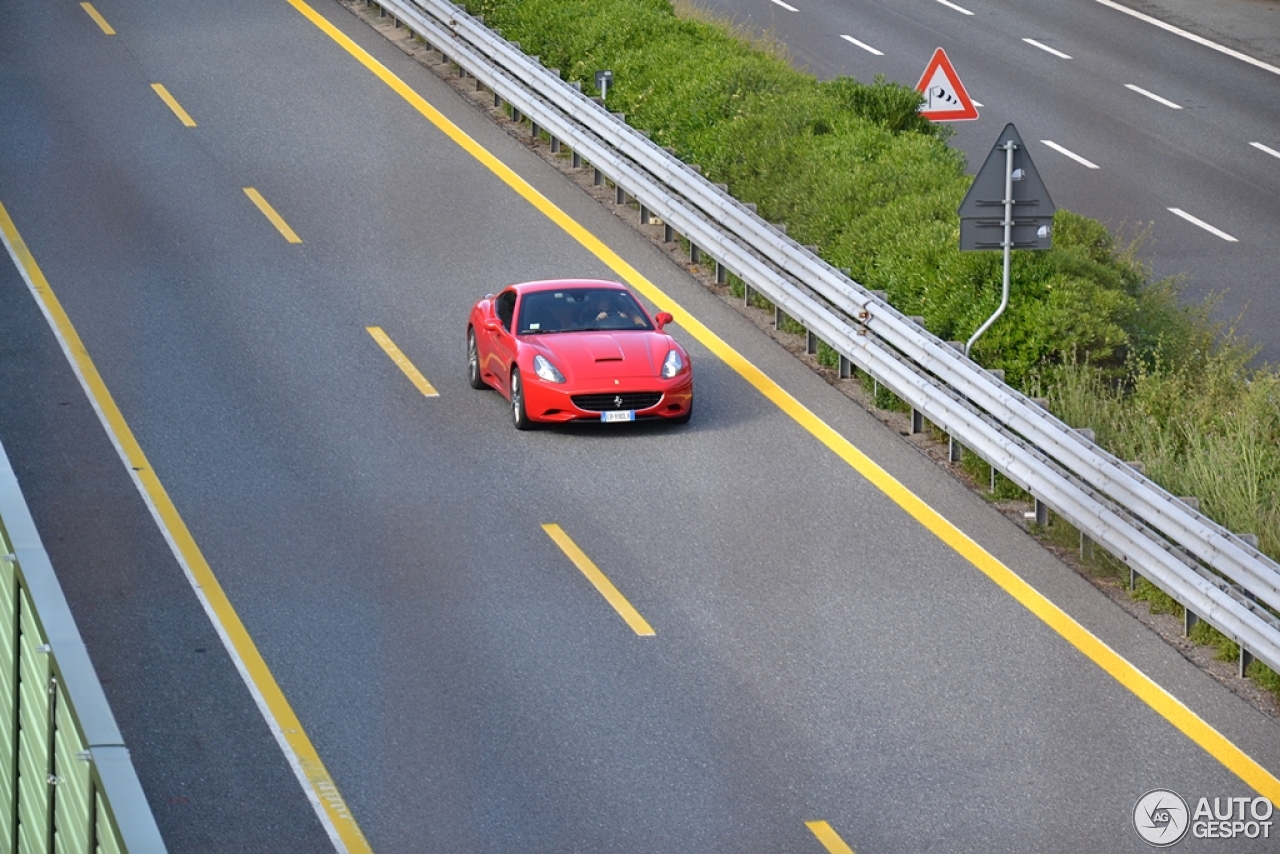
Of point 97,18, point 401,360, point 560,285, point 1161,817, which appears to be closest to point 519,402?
point 560,285

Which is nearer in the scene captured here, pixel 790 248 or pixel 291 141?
pixel 790 248

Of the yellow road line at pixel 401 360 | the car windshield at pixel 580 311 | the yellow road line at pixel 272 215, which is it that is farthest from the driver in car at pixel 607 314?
the yellow road line at pixel 272 215

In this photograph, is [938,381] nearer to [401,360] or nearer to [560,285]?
[560,285]

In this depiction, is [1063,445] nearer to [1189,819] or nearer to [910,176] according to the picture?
[1189,819]

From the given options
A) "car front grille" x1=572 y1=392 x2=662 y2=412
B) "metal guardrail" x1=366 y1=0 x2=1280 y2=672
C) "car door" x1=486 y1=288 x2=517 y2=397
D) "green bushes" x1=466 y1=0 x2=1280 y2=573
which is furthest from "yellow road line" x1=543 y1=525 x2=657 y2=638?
"green bushes" x1=466 y1=0 x2=1280 y2=573

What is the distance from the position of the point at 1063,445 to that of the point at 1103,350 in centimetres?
295

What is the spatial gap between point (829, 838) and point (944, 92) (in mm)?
12954

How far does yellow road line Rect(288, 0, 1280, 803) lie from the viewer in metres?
11.4

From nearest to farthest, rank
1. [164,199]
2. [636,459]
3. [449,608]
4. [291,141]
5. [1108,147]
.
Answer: [449,608], [636,459], [164,199], [291,141], [1108,147]

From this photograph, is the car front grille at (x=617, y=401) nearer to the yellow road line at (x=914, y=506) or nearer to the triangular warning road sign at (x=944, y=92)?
the yellow road line at (x=914, y=506)

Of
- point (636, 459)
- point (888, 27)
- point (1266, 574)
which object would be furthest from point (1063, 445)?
point (888, 27)

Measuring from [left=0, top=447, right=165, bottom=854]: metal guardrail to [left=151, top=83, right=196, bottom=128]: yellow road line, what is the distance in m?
19.8

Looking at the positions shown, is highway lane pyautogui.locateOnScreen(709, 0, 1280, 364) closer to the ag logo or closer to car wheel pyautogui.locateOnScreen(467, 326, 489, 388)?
car wheel pyautogui.locateOnScreen(467, 326, 489, 388)

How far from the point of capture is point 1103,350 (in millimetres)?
17094
